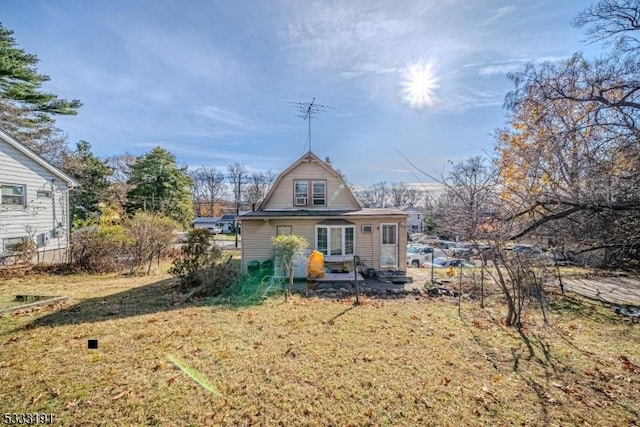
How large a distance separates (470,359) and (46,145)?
94.1 ft

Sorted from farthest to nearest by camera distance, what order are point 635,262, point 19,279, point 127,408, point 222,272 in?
point 19,279
point 222,272
point 635,262
point 127,408

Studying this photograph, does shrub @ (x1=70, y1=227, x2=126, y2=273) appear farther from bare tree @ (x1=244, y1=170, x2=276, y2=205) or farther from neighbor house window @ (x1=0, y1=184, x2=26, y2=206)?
bare tree @ (x1=244, y1=170, x2=276, y2=205)

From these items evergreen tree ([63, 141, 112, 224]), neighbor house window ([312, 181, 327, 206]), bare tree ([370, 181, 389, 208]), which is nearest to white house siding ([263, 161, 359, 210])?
neighbor house window ([312, 181, 327, 206])

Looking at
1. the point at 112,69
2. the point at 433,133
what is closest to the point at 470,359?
the point at 433,133

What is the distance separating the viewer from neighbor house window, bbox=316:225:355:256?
43.5 ft

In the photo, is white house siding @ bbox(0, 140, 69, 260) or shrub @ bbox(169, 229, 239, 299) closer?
shrub @ bbox(169, 229, 239, 299)

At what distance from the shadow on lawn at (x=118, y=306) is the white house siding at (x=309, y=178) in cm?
653

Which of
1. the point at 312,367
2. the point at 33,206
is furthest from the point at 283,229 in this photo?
the point at 33,206

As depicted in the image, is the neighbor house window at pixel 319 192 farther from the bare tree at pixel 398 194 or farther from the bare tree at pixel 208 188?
the bare tree at pixel 208 188

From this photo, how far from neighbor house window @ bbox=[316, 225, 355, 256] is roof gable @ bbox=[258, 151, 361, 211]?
6.31 ft

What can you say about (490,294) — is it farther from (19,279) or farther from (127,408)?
(19,279)

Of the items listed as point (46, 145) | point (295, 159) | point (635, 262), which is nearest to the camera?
point (635, 262)

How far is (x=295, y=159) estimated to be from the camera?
14.5 metres

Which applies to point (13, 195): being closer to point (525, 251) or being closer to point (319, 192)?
point (319, 192)
